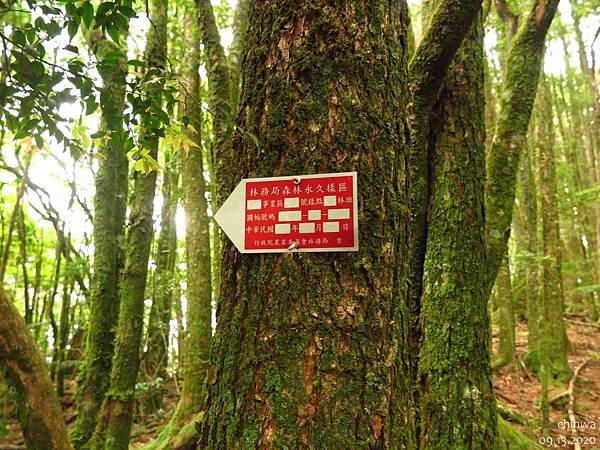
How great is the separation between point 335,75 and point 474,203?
1.90 metres

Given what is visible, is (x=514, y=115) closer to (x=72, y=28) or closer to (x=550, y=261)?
(x=72, y=28)

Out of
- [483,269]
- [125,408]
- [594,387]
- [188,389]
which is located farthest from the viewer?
[594,387]

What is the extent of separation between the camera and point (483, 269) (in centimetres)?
293

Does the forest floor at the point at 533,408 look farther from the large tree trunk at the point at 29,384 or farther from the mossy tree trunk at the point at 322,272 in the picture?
the mossy tree trunk at the point at 322,272

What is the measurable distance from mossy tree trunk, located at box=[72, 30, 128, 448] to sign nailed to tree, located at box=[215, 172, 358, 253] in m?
3.32

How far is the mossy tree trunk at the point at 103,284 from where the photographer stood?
14.8ft

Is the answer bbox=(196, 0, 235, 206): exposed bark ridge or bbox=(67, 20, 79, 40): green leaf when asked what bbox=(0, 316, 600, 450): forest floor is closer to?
bbox=(196, 0, 235, 206): exposed bark ridge

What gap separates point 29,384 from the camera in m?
2.56

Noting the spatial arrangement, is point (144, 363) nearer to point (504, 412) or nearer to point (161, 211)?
point (161, 211)

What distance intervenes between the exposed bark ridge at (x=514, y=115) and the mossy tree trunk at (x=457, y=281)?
0.52 metres

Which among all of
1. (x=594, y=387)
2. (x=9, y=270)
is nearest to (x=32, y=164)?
(x=9, y=270)

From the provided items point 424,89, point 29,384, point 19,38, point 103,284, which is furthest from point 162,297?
point 19,38

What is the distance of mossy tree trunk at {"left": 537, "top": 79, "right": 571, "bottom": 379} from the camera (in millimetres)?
7562

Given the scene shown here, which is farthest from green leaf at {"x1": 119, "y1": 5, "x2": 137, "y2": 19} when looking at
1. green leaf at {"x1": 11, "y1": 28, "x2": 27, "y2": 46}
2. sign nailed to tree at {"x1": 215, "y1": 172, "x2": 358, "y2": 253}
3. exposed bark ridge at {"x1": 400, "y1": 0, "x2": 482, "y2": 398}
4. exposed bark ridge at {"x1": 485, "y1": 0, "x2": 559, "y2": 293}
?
exposed bark ridge at {"x1": 485, "y1": 0, "x2": 559, "y2": 293}
